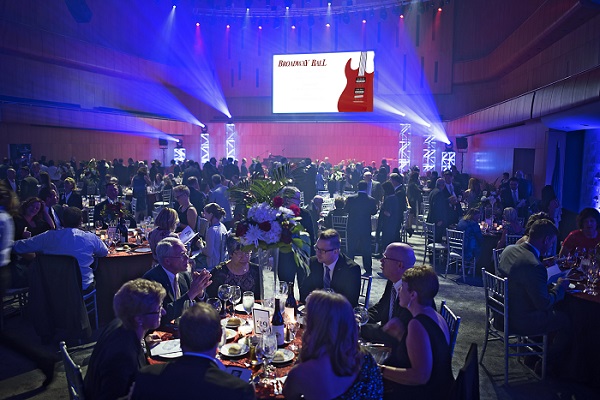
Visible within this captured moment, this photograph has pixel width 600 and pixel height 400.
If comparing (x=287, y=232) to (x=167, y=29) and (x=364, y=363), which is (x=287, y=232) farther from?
(x=167, y=29)

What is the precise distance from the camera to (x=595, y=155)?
9.41 metres

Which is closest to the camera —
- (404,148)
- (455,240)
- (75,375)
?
(75,375)

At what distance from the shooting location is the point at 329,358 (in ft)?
7.14

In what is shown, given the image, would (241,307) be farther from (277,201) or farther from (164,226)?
(164,226)

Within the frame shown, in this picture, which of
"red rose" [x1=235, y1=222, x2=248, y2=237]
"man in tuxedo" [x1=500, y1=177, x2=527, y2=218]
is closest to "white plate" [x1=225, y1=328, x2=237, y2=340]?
"red rose" [x1=235, y1=222, x2=248, y2=237]

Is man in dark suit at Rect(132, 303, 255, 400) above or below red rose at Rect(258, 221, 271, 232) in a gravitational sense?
below

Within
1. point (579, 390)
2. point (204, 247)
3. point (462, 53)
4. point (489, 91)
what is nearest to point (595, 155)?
point (579, 390)

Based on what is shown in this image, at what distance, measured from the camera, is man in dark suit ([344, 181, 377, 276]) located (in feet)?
25.1

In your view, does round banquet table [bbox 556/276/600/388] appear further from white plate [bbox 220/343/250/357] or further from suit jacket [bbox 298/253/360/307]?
white plate [bbox 220/343/250/357]

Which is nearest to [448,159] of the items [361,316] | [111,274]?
[111,274]

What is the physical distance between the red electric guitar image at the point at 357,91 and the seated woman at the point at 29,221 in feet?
51.0

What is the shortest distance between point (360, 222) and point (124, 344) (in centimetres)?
562

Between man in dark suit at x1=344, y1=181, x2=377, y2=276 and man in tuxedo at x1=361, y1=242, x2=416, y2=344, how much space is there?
3.92 metres

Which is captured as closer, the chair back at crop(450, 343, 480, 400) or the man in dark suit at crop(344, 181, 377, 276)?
the chair back at crop(450, 343, 480, 400)
